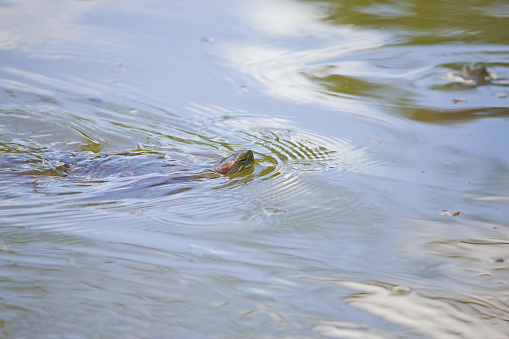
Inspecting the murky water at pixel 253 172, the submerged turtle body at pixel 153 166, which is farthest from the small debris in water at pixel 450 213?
the submerged turtle body at pixel 153 166

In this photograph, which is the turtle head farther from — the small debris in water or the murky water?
the small debris in water

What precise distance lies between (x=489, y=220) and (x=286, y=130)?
1.41m

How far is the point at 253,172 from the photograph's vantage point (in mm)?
2723

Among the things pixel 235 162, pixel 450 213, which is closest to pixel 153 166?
pixel 235 162

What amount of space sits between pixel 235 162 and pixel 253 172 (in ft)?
0.47

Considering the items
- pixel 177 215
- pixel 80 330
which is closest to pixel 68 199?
pixel 177 215

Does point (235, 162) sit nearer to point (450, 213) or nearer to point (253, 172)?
point (253, 172)

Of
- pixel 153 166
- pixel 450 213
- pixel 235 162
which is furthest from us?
pixel 153 166

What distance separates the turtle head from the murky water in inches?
2.2

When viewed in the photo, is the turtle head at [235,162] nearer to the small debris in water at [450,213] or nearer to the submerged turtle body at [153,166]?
the submerged turtle body at [153,166]

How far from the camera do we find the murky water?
1.62 m

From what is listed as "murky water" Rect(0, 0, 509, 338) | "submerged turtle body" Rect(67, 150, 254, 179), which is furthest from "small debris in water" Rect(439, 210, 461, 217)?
"submerged turtle body" Rect(67, 150, 254, 179)

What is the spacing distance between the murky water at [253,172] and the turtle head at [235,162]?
0.06m

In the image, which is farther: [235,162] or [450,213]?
[235,162]
